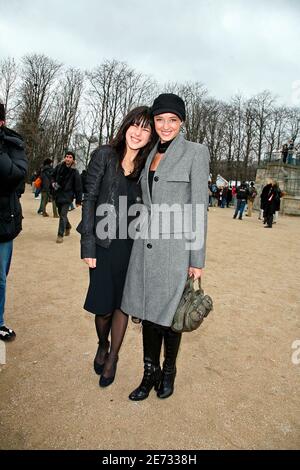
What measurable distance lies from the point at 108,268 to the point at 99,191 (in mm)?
582

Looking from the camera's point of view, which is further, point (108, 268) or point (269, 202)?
point (269, 202)

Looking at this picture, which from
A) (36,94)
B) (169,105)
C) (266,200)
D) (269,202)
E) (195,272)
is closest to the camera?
(169,105)

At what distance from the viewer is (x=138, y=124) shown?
2453 millimetres

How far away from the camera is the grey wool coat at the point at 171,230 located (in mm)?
2311

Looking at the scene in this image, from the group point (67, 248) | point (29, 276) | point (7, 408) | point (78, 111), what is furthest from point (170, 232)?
point (78, 111)

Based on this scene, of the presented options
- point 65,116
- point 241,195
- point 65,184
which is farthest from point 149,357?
point 65,116

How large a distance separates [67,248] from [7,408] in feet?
17.0

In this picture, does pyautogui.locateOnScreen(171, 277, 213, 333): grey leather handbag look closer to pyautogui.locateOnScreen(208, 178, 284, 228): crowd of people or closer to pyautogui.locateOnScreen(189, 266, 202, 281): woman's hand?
pyautogui.locateOnScreen(189, 266, 202, 281): woman's hand

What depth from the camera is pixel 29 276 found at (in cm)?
521

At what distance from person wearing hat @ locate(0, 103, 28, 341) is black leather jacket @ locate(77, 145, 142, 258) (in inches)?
23.8

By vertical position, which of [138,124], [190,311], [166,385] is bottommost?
[166,385]

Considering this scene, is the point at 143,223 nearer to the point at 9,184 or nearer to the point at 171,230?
the point at 171,230

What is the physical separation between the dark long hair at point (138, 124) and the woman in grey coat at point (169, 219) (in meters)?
0.08

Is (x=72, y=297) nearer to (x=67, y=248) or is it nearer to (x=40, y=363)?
(x=40, y=363)
